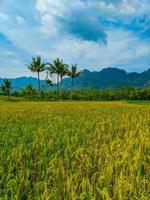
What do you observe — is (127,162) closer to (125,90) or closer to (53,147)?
(53,147)

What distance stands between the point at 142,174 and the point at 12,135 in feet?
14.6

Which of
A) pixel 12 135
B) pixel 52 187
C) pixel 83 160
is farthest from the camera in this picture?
pixel 12 135

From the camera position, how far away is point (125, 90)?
4382 inches

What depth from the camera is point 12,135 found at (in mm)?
8750

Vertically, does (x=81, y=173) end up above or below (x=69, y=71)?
below

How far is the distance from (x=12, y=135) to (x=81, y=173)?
4034 millimetres

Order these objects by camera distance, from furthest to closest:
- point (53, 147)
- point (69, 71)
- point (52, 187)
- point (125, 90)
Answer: point (125, 90) < point (69, 71) < point (53, 147) < point (52, 187)

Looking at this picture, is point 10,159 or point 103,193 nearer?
point 103,193

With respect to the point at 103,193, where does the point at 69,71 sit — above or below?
above

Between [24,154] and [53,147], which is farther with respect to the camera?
[53,147]

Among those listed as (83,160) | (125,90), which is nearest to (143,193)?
(83,160)

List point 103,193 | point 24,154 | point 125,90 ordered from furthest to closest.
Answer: point 125,90 → point 24,154 → point 103,193

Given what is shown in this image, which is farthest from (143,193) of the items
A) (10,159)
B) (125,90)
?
(125,90)

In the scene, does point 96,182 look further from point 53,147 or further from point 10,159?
point 53,147
